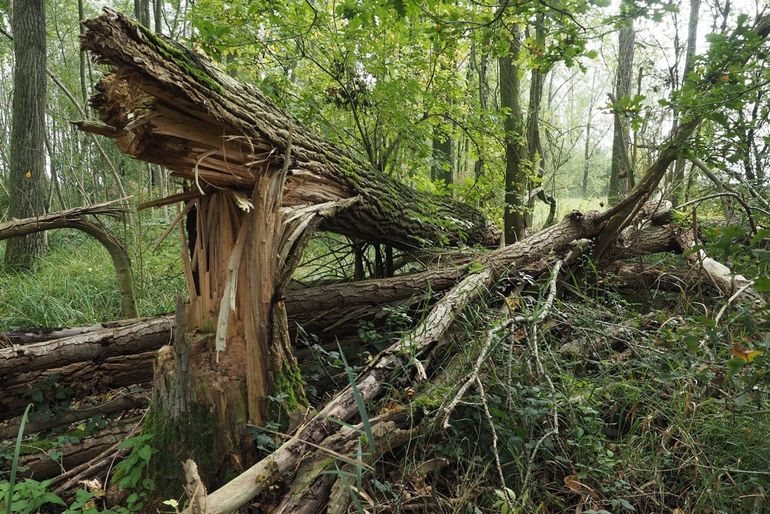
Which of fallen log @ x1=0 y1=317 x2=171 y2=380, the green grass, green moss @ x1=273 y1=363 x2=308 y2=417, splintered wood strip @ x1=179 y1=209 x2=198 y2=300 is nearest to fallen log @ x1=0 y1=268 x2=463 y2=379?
fallen log @ x1=0 y1=317 x2=171 y2=380

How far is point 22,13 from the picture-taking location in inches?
237

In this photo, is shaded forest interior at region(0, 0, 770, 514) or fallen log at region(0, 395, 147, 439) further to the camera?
fallen log at region(0, 395, 147, 439)

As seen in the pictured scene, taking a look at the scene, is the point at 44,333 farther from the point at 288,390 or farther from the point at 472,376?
the point at 472,376

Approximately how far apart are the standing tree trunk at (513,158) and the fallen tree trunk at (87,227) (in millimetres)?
4119

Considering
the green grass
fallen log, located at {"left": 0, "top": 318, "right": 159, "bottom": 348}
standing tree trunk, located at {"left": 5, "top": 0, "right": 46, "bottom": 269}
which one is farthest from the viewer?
standing tree trunk, located at {"left": 5, "top": 0, "right": 46, "bottom": 269}

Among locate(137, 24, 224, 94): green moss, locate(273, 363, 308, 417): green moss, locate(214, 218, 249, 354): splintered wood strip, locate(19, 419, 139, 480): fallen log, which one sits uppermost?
locate(137, 24, 224, 94): green moss

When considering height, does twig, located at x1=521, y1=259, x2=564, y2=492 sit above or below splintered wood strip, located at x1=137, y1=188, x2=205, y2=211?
below

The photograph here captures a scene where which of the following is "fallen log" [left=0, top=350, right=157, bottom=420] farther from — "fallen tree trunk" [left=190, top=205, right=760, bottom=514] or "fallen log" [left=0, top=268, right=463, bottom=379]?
"fallen tree trunk" [left=190, top=205, right=760, bottom=514]

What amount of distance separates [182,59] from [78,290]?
3780 mm

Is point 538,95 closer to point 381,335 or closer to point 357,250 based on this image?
point 357,250

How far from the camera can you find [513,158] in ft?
18.8

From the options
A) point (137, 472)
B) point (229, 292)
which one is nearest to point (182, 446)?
point (137, 472)

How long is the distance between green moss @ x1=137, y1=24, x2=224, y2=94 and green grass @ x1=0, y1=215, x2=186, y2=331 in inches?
98.0

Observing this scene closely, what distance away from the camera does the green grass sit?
441 cm
